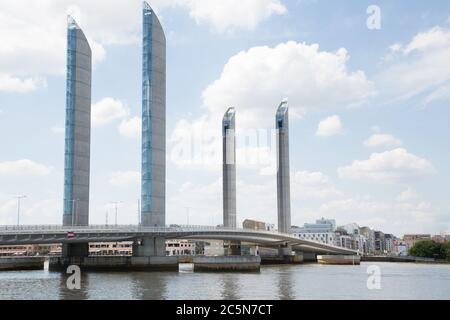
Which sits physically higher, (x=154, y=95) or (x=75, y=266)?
(x=154, y=95)

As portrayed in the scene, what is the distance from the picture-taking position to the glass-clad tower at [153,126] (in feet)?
294

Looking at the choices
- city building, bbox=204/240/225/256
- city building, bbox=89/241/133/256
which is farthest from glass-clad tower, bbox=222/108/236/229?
city building, bbox=89/241/133/256

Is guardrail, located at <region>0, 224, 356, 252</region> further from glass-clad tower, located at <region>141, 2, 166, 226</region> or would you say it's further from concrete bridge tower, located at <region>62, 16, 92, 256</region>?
concrete bridge tower, located at <region>62, 16, 92, 256</region>

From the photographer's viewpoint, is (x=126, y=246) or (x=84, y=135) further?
(x=126, y=246)

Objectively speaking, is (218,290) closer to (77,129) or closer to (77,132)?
(77,132)

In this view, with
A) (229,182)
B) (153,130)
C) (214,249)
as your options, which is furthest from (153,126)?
(214,249)

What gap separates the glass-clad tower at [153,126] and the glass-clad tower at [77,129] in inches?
370

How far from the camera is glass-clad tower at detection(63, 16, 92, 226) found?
89812mm

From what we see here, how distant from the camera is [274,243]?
4688 inches

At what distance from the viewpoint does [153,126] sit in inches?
3561

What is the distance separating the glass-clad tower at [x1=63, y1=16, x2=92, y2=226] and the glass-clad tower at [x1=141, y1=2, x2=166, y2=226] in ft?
30.8
